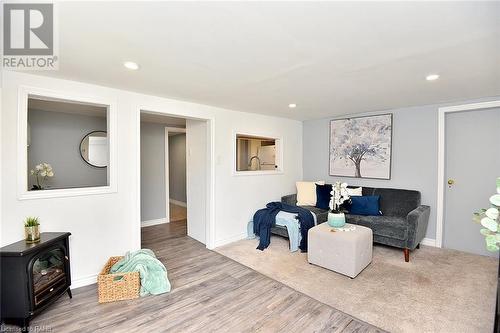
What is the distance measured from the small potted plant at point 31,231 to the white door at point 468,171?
5.14 m

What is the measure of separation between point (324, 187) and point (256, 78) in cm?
264

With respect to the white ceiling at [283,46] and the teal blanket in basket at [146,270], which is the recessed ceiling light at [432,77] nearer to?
the white ceiling at [283,46]

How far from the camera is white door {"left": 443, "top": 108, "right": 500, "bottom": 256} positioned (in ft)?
10.7

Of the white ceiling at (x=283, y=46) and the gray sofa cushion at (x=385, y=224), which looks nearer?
Answer: the white ceiling at (x=283, y=46)

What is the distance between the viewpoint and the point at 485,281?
263 centimetres

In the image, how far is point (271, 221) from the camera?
12.6 ft

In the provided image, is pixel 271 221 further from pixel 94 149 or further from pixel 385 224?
pixel 94 149

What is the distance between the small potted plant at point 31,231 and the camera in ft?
6.81

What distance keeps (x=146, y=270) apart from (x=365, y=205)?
329 centimetres

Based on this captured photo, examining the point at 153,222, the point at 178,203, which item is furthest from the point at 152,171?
the point at 178,203

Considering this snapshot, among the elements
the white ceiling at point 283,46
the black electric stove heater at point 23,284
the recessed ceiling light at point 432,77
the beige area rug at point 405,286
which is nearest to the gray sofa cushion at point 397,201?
the beige area rug at point 405,286

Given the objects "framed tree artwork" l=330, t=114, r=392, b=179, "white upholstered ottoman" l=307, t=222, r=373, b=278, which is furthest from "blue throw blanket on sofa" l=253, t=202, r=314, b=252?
"framed tree artwork" l=330, t=114, r=392, b=179

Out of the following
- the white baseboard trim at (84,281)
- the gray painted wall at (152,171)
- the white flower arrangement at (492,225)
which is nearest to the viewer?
the white flower arrangement at (492,225)

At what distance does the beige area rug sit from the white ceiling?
86.4 inches
